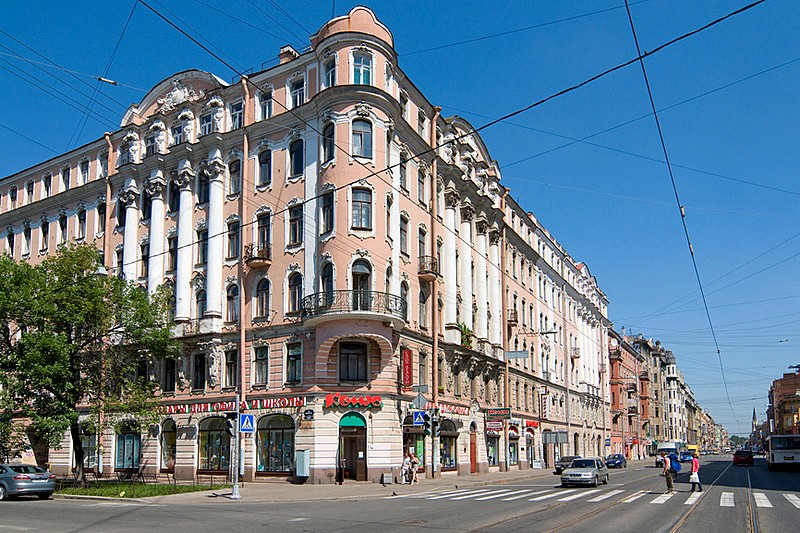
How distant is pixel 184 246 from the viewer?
4347 centimetres

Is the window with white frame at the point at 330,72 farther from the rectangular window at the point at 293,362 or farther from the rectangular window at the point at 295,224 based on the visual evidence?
the rectangular window at the point at 293,362

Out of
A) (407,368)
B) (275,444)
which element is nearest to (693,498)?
(407,368)

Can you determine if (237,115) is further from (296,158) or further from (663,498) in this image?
(663,498)

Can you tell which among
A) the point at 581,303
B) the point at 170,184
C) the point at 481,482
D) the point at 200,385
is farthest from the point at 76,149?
the point at 581,303

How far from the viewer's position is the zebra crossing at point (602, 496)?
26.0 meters

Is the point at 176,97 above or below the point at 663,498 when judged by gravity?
above

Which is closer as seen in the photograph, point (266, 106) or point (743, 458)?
point (266, 106)

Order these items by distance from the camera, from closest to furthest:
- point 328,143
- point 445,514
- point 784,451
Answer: point 445,514, point 328,143, point 784,451

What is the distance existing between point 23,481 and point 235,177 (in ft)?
67.0

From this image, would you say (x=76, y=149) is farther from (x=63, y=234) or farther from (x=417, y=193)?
(x=417, y=193)

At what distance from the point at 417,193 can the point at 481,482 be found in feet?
53.1

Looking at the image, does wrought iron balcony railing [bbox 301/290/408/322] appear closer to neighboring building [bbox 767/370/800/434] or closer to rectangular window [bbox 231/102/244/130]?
rectangular window [bbox 231/102/244/130]

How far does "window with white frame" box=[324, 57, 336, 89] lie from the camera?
38812 mm

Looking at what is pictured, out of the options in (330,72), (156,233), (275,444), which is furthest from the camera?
(156,233)
